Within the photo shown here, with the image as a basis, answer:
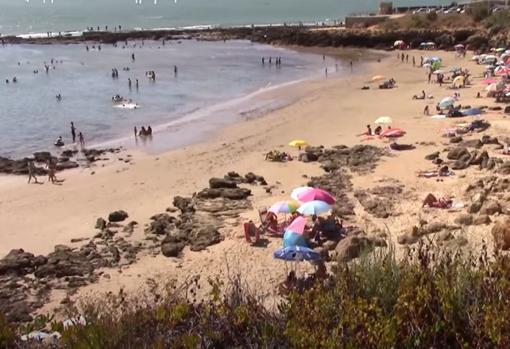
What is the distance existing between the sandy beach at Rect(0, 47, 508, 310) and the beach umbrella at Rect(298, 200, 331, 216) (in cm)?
99

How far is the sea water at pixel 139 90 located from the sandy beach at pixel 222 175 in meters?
3.45

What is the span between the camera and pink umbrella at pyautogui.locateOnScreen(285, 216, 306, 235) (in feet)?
43.5

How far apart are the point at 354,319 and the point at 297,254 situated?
7.08 meters

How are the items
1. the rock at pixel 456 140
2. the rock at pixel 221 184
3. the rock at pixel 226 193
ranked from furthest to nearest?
the rock at pixel 456 140
the rock at pixel 221 184
the rock at pixel 226 193

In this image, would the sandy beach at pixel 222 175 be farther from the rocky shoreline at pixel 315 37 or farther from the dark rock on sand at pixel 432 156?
the rocky shoreline at pixel 315 37

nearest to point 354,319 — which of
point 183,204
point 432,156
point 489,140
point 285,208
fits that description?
point 285,208

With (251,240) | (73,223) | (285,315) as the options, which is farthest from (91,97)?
(285,315)

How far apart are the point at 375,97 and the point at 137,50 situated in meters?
52.3

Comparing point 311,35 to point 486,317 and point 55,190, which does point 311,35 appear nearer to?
point 55,190

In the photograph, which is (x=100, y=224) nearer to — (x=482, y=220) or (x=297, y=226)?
(x=297, y=226)

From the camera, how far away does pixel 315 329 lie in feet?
17.7

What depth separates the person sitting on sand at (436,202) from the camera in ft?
48.9

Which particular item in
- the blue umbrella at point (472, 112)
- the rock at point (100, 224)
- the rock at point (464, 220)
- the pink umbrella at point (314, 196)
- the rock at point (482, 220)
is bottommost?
the rock at point (100, 224)

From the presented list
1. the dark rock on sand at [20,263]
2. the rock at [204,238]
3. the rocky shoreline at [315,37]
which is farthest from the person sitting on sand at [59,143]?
the rocky shoreline at [315,37]
